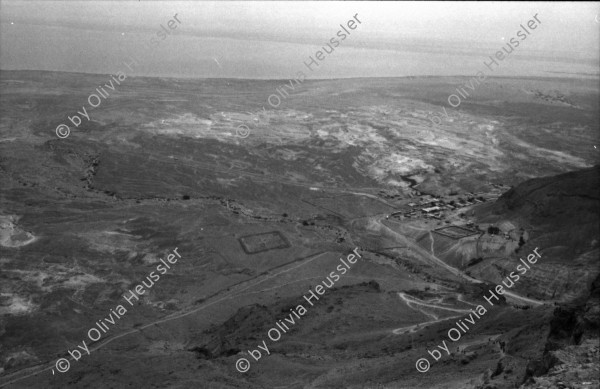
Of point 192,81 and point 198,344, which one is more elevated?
Answer: point 192,81

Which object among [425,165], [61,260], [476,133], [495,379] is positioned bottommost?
[495,379]

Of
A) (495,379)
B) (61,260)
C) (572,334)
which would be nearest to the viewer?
(495,379)

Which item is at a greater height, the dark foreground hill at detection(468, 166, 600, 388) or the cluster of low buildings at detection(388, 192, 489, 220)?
the cluster of low buildings at detection(388, 192, 489, 220)

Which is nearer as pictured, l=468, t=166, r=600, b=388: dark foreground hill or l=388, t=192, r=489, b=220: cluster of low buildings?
l=468, t=166, r=600, b=388: dark foreground hill

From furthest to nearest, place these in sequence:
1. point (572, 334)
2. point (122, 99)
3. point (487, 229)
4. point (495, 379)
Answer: point (122, 99) → point (487, 229) → point (572, 334) → point (495, 379)

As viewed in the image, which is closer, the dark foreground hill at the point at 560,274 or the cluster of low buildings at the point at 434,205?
the dark foreground hill at the point at 560,274

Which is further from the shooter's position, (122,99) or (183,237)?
(122,99)

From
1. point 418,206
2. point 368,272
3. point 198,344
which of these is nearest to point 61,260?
point 198,344

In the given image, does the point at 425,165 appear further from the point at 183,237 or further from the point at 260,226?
the point at 183,237

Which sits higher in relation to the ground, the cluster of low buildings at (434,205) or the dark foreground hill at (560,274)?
the cluster of low buildings at (434,205)

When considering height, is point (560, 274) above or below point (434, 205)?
below

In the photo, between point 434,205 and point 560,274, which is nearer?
point 560,274
